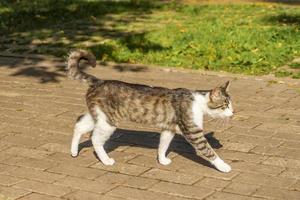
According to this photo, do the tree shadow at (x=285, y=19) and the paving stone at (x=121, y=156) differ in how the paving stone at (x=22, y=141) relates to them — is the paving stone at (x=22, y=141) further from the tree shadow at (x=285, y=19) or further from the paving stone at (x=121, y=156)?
the tree shadow at (x=285, y=19)

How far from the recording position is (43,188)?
6.19m

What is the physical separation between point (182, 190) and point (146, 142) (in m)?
1.67

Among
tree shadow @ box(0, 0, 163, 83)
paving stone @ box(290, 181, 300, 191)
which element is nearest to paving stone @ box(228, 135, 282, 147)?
paving stone @ box(290, 181, 300, 191)

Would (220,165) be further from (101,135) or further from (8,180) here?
(8,180)

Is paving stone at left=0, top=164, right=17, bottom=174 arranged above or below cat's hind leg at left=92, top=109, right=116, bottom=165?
below

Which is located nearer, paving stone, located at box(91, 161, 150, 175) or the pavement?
the pavement

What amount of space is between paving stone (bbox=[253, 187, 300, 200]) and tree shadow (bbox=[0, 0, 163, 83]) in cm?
585

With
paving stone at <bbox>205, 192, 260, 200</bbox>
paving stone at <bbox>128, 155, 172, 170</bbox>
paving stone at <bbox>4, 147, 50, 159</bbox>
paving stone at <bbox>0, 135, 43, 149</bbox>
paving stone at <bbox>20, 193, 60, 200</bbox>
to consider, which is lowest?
paving stone at <bbox>0, 135, 43, 149</bbox>

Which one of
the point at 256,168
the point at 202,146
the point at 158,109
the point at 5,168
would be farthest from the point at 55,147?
the point at 256,168

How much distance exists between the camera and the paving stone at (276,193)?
5.93 m

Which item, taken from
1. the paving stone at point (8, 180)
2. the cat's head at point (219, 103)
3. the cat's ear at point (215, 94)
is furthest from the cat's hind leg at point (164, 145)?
the paving stone at point (8, 180)

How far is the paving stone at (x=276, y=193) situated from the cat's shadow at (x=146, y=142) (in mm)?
1175

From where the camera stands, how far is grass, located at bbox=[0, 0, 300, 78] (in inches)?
491

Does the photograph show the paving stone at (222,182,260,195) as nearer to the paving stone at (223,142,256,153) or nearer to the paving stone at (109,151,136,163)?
the paving stone at (223,142,256,153)
